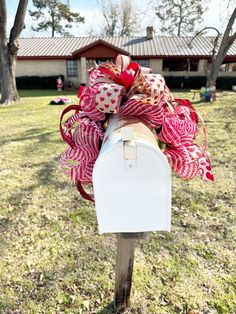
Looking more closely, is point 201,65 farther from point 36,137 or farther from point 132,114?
point 132,114

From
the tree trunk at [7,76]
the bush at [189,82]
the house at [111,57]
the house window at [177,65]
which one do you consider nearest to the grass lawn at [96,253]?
the tree trunk at [7,76]

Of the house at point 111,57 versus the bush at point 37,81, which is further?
the bush at point 37,81

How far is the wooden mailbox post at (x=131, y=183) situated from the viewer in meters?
0.95

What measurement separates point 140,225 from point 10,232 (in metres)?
2.18

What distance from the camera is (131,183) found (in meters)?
0.98

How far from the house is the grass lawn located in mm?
16889

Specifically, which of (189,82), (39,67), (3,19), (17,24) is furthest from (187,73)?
(3,19)

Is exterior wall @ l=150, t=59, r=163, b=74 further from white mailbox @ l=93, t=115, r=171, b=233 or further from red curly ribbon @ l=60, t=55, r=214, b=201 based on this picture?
white mailbox @ l=93, t=115, r=171, b=233

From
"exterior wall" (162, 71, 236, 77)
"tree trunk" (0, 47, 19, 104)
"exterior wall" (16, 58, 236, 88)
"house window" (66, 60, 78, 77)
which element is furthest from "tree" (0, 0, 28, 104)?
"exterior wall" (162, 71, 236, 77)

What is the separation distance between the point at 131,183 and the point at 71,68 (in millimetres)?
20982

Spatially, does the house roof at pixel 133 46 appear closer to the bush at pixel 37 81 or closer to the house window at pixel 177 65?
the house window at pixel 177 65

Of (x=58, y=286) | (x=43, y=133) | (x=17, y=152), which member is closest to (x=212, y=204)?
(x=58, y=286)

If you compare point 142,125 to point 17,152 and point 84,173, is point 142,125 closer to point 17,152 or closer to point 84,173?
point 84,173

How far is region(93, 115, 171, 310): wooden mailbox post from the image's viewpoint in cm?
95
